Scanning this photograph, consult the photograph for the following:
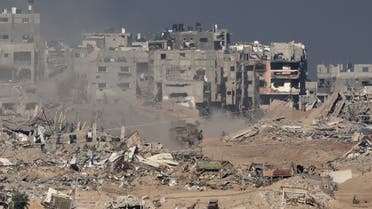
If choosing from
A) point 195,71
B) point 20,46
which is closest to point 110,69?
point 195,71

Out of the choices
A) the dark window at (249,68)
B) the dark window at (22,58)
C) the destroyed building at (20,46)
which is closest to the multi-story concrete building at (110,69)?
the destroyed building at (20,46)

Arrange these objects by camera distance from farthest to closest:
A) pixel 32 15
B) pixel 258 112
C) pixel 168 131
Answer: pixel 32 15, pixel 258 112, pixel 168 131

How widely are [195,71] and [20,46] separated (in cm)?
1238

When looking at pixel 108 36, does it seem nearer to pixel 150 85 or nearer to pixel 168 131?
pixel 150 85

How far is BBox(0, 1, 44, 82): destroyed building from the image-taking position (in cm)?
9025

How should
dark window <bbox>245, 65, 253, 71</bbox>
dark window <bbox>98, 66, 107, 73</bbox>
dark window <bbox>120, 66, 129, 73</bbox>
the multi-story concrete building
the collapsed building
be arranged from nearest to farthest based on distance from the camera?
the collapsed building, the multi-story concrete building, dark window <bbox>120, 66, 129, 73</bbox>, dark window <bbox>98, 66, 107, 73</bbox>, dark window <bbox>245, 65, 253, 71</bbox>

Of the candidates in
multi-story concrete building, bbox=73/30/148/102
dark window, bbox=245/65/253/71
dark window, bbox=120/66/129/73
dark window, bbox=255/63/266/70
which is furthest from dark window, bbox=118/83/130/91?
dark window, bbox=255/63/266/70

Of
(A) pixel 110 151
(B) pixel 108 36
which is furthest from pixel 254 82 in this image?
(A) pixel 110 151

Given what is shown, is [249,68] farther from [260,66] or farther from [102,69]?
[102,69]

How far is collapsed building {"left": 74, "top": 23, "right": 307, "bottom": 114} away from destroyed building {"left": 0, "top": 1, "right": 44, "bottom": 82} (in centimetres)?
274

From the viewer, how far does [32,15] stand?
99.7 m

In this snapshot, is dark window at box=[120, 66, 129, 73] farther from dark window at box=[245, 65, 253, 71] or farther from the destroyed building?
dark window at box=[245, 65, 253, 71]

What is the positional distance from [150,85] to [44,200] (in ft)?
162

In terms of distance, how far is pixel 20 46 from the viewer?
298 feet
